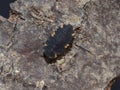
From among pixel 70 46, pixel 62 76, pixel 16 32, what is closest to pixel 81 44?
pixel 70 46

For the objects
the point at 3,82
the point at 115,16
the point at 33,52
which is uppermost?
the point at 115,16

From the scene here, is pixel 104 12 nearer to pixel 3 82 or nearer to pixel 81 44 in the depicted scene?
pixel 81 44

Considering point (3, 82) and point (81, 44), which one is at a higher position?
point (81, 44)
